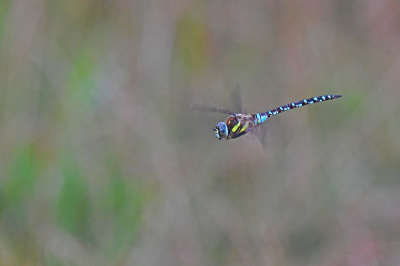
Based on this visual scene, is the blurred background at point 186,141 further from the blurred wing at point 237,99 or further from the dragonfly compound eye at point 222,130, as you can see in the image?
the dragonfly compound eye at point 222,130

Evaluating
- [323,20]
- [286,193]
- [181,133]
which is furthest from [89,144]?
[323,20]

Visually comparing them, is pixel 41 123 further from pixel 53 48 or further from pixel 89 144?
pixel 53 48

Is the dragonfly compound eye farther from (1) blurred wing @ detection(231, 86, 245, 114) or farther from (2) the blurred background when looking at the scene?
(2) the blurred background

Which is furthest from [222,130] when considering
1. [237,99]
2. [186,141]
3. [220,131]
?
[186,141]

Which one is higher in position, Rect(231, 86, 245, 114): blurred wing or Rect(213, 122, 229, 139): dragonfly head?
Rect(231, 86, 245, 114): blurred wing

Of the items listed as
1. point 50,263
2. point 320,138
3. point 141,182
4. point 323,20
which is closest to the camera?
point 50,263

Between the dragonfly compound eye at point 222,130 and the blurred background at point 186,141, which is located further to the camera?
the blurred background at point 186,141

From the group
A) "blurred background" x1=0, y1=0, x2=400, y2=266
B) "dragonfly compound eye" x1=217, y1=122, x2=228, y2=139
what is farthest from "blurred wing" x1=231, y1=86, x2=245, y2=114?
"blurred background" x1=0, y1=0, x2=400, y2=266

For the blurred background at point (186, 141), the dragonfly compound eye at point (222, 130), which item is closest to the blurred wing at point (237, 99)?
the dragonfly compound eye at point (222, 130)
